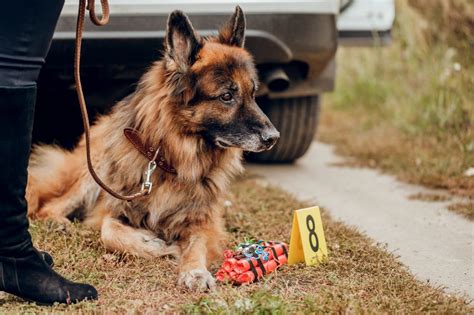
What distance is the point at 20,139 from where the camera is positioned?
258 centimetres

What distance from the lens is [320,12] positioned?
4445mm

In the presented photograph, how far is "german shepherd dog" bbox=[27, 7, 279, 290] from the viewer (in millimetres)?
3482

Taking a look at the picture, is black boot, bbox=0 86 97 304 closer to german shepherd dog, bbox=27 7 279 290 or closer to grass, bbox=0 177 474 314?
grass, bbox=0 177 474 314

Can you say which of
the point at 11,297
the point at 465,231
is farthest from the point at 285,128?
the point at 11,297

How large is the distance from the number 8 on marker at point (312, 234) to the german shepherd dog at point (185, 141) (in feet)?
1.48

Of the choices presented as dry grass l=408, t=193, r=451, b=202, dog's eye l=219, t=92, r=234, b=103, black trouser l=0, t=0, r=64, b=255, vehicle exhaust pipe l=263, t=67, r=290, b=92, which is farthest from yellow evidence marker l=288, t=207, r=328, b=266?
Result: dry grass l=408, t=193, r=451, b=202

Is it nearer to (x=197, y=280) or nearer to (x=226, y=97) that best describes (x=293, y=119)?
(x=226, y=97)

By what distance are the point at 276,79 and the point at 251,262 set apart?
6.09ft

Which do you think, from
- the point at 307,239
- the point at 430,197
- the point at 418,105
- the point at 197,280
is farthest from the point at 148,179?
the point at 418,105

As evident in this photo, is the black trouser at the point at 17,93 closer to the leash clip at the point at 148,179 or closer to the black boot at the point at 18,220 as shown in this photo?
the black boot at the point at 18,220

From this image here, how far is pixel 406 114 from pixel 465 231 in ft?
11.1

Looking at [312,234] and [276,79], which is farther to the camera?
[276,79]

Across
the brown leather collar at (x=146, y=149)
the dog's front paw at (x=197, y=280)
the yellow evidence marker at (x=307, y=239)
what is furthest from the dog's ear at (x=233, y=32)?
Answer: the dog's front paw at (x=197, y=280)

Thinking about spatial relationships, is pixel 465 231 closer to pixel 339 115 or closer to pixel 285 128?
pixel 285 128
